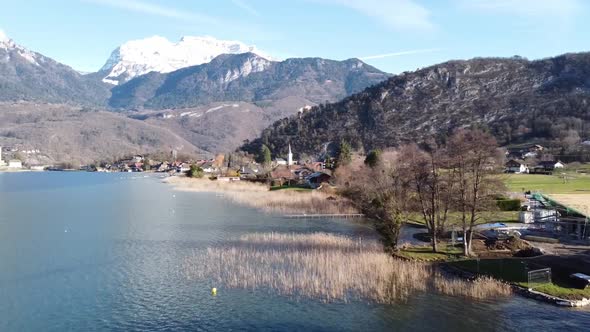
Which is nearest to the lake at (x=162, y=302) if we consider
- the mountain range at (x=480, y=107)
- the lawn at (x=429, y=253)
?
the lawn at (x=429, y=253)

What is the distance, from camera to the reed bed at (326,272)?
27125 mm

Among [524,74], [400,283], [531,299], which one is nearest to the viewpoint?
[531,299]

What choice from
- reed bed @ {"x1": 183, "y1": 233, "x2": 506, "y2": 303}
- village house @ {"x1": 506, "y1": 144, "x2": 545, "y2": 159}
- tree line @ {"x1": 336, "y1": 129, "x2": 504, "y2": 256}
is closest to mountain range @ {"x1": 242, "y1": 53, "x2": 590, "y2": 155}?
village house @ {"x1": 506, "y1": 144, "x2": 545, "y2": 159}

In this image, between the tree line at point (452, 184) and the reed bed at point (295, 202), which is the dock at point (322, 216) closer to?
the reed bed at point (295, 202)

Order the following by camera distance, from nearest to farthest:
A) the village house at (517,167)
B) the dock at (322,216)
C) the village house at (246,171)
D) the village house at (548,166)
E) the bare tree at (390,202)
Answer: the bare tree at (390,202) < the dock at (322,216) < the village house at (548,166) < the village house at (517,167) < the village house at (246,171)

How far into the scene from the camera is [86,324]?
2339 centimetres

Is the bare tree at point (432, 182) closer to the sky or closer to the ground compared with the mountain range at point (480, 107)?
closer to the ground

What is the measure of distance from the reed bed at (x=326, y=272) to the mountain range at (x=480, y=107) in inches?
4623

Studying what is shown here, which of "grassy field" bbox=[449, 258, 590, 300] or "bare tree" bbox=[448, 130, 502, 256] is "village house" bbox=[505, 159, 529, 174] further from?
"grassy field" bbox=[449, 258, 590, 300]

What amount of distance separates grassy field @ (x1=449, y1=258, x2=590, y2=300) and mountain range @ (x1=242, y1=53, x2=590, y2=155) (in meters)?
118

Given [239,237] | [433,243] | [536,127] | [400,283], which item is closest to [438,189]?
[433,243]

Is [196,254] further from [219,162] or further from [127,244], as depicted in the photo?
[219,162]

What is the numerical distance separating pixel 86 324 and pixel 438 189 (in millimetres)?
26120

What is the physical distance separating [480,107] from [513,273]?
155 meters
